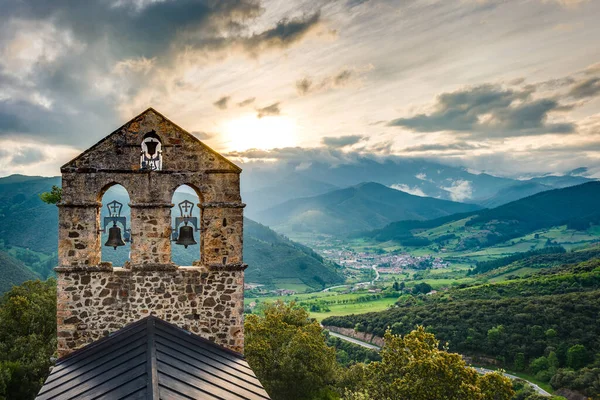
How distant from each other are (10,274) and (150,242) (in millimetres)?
88272

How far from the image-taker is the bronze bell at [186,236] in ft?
36.8

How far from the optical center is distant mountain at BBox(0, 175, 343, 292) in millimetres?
125438

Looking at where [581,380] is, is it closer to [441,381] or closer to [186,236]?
[441,381]

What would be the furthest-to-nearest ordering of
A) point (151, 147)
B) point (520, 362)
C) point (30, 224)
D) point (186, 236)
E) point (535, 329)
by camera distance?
1. point (30, 224)
2. point (535, 329)
3. point (520, 362)
4. point (186, 236)
5. point (151, 147)

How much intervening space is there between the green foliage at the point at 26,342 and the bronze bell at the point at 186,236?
59.4ft

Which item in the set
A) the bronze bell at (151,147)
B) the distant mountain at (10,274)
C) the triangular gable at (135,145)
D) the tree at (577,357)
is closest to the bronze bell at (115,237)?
the triangular gable at (135,145)

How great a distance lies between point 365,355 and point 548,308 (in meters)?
27.1

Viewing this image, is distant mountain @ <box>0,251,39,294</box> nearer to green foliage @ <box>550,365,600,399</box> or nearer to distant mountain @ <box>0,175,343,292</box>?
distant mountain @ <box>0,175,343,292</box>

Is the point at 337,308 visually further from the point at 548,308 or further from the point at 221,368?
the point at 221,368

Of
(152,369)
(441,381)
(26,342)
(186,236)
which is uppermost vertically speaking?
(186,236)

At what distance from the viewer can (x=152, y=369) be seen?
284 inches

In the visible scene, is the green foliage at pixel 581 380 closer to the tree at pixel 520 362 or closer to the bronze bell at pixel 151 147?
the tree at pixel 520 362

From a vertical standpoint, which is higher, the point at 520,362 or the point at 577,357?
the point at 577,357

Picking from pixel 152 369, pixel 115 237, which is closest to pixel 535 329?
pixel 115 237
